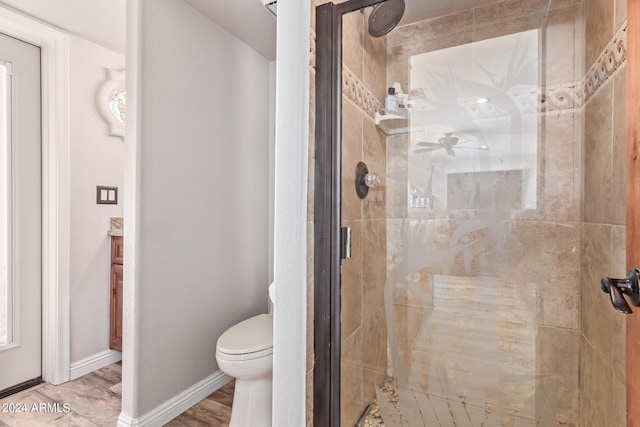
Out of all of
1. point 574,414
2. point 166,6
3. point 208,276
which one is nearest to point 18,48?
point 166,6

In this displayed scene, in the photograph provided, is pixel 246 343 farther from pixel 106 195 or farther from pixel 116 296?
pixel 106 195

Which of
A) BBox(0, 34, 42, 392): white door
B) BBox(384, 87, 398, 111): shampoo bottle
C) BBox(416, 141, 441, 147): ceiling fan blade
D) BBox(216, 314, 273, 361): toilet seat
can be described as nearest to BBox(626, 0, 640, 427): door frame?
BBox(416, 141, 441, 147): ceiling fan blade

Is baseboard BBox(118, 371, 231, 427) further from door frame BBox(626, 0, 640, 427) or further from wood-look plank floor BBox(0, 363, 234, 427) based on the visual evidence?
door frame BBox(626, 0, 640, 427)

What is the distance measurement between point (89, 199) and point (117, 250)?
16.3 inches

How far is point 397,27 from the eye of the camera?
112cm

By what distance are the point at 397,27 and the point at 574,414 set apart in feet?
4.48

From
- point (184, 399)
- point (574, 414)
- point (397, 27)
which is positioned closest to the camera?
point (574, 414)

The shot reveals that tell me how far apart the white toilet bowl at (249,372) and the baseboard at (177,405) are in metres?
0.39

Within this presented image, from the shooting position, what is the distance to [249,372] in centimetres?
159

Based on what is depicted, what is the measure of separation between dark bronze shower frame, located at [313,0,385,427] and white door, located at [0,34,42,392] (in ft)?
6.83

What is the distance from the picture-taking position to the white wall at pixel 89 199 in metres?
2.21

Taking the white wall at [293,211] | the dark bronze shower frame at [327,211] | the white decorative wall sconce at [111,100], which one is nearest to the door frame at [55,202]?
the white decorative wall sconce at [111,100]

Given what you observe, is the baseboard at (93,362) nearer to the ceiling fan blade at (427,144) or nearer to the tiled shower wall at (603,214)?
the ceiling fan blade at (427,144)

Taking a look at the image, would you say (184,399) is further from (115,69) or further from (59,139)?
(115,69)
